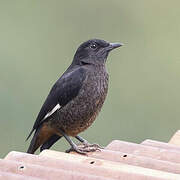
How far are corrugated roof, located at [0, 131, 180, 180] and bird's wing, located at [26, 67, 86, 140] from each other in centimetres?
118

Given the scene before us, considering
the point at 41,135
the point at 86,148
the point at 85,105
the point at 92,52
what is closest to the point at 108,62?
the point at 92,52

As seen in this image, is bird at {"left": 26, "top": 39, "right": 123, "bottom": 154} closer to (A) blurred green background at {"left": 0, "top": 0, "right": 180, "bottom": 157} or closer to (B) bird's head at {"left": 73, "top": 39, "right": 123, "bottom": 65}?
(B) bird's head at {"left": 73, "top": 39, "right": 123, "bottom": 65}

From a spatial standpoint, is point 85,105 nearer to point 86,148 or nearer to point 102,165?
point 86,148

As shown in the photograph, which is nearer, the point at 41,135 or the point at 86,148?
the point at 86,148

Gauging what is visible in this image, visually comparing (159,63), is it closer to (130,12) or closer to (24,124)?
(130,12)

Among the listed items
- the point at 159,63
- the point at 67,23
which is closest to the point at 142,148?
the point at 159,63

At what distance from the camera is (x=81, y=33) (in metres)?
15.1

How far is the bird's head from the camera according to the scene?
8789 millimetres

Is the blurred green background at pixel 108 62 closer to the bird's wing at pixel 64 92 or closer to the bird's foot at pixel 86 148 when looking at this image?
the bird's wing at pixel 64 92

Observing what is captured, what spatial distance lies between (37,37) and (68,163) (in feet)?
29.1

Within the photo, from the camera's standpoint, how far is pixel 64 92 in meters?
8.54

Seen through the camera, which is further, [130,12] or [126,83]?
[130,12]

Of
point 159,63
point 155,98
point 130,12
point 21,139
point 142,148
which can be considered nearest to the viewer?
point 142,148

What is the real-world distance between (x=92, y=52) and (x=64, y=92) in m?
0.48
